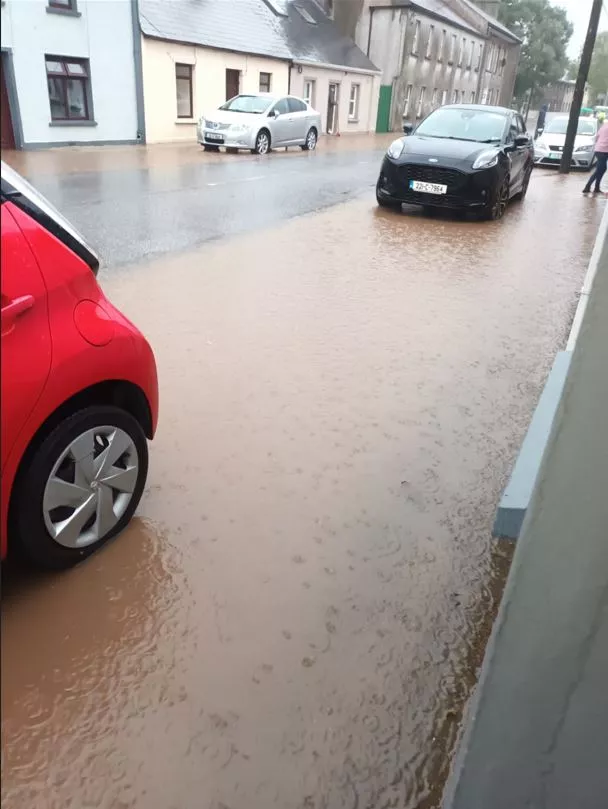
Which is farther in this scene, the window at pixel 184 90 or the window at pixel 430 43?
the window at pixel 430 43

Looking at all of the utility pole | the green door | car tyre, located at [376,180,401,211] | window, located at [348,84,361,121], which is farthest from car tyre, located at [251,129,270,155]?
the green door

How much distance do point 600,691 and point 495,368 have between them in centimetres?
346

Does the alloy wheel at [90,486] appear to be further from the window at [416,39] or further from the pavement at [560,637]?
the window at [416,39]

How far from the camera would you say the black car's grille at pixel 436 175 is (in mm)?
9930

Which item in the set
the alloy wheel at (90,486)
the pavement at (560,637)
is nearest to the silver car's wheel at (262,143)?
the alloy wheel at (90,486)

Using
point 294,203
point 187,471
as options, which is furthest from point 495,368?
point 294,203

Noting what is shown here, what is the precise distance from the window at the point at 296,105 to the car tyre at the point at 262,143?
1844 millimetres

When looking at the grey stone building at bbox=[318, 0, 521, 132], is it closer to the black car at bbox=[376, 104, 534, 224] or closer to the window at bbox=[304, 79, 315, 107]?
the window at bbox=[304, 79, 315, 107]

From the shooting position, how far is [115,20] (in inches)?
779

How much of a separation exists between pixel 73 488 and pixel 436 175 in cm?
905

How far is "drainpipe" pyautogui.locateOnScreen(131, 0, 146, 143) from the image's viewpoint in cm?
2034

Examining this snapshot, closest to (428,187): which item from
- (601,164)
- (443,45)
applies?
(601,164)

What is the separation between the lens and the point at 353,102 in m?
34.8

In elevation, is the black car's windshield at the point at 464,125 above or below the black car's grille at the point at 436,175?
above
